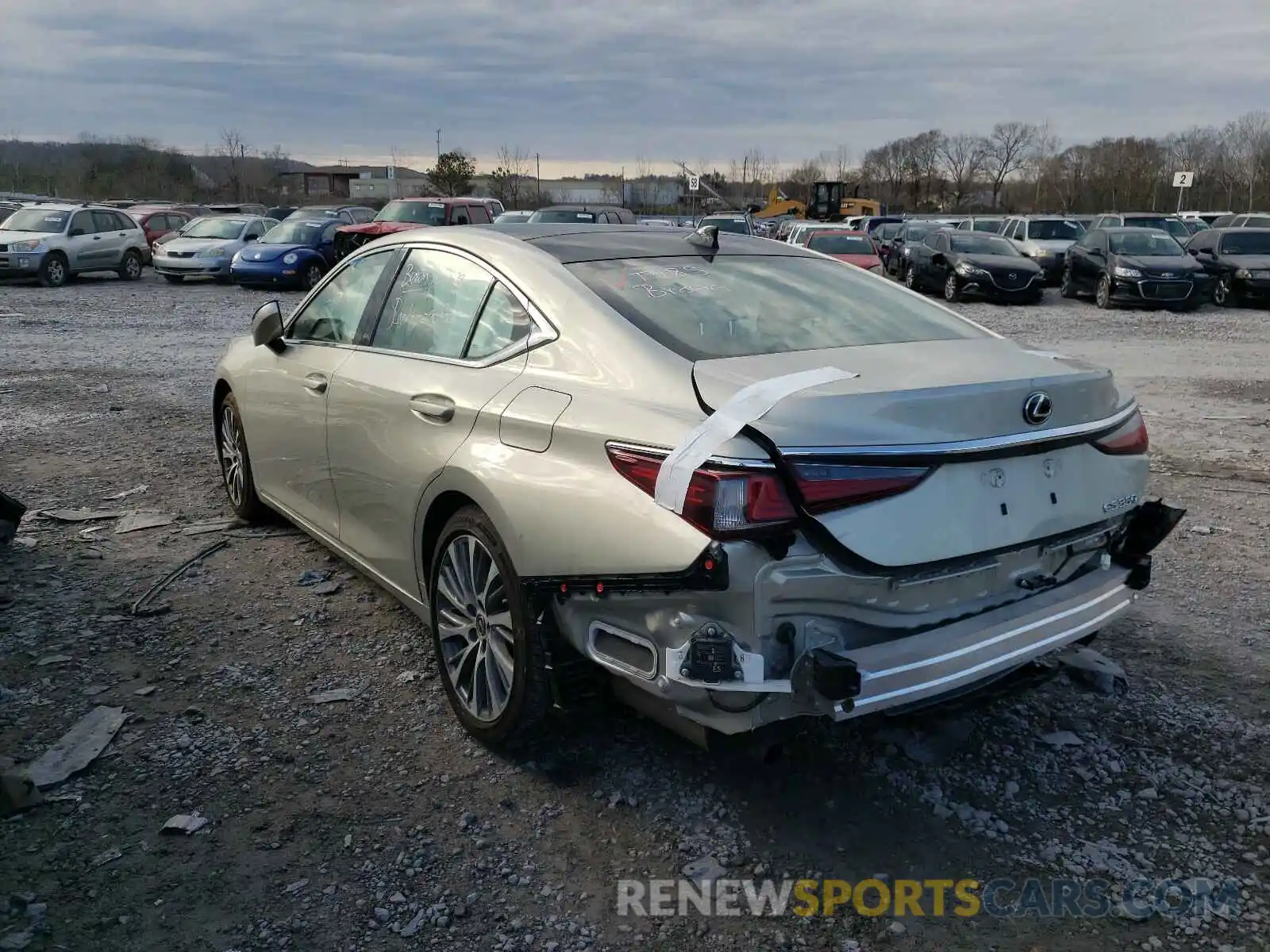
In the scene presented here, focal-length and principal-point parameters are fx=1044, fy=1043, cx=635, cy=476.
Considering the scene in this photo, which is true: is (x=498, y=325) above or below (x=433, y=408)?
above

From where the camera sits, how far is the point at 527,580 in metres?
3.07

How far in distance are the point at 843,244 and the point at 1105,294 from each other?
200 inches

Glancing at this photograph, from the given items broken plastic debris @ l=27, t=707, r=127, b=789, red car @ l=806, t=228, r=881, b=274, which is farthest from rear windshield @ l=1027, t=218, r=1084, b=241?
broken plastic debris @ l=27, t=707, r=127, b=789

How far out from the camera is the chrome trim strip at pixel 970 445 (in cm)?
262

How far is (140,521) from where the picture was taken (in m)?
5.92

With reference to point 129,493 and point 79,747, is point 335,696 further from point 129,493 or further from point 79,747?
point 129,493

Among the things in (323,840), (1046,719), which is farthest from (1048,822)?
(323,840)

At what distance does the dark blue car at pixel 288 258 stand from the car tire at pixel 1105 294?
604 inches

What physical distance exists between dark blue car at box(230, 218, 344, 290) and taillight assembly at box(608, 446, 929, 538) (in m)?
20.4

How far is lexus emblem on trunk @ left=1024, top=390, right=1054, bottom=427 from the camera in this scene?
2939 mm

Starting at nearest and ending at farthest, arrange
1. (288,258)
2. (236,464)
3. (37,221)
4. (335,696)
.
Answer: (335,696) → (236,464) → (288,258) → (37,221)

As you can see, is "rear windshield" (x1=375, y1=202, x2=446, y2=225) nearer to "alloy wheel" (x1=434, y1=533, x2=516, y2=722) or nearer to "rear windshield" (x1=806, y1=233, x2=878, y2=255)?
"rear windshield" (x1=806, y1=233, x2=878, y2=255)

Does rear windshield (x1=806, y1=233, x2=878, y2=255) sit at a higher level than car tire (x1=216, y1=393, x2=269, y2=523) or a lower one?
higher

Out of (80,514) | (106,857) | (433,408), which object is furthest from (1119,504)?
(80,514)
